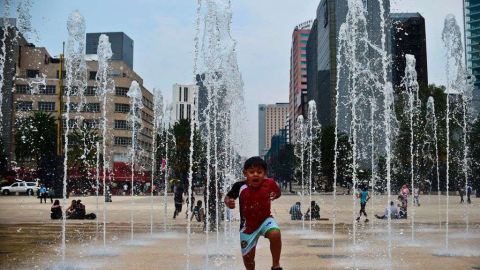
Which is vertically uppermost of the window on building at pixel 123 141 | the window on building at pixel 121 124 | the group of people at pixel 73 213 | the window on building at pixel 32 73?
the window on building at pixel 32 73

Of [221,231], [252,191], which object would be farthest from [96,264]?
[221,231]

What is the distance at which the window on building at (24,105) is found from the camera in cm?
7344

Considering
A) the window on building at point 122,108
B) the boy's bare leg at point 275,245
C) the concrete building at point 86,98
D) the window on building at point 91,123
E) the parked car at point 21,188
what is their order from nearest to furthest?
the boy's bare leg at point 275,245 → the parked car at point 21,188 → the concrete building at point 86,98 → the window on building at point 91,123 → the window on building at point 122,108

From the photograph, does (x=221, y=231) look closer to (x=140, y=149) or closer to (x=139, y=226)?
(x=139, y=226)

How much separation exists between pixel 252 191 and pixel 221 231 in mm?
10305

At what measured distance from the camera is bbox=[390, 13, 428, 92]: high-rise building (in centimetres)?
8492

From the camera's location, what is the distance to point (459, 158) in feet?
201

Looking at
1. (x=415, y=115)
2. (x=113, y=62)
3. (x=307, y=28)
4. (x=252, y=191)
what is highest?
(x=307, y=28)

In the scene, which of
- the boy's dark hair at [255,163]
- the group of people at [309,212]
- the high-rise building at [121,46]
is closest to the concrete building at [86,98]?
the high-rise building at [121,46]

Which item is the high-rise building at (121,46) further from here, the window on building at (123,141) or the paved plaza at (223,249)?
the paved plaza at (223,249)

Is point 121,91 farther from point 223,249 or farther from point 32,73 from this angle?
point 223,249

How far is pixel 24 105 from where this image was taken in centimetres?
7438

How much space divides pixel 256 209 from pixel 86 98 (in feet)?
256

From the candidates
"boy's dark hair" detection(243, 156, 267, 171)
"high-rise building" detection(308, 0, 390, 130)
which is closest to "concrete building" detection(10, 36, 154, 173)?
"high-rise building" detection(308, 0, 390, 130)
